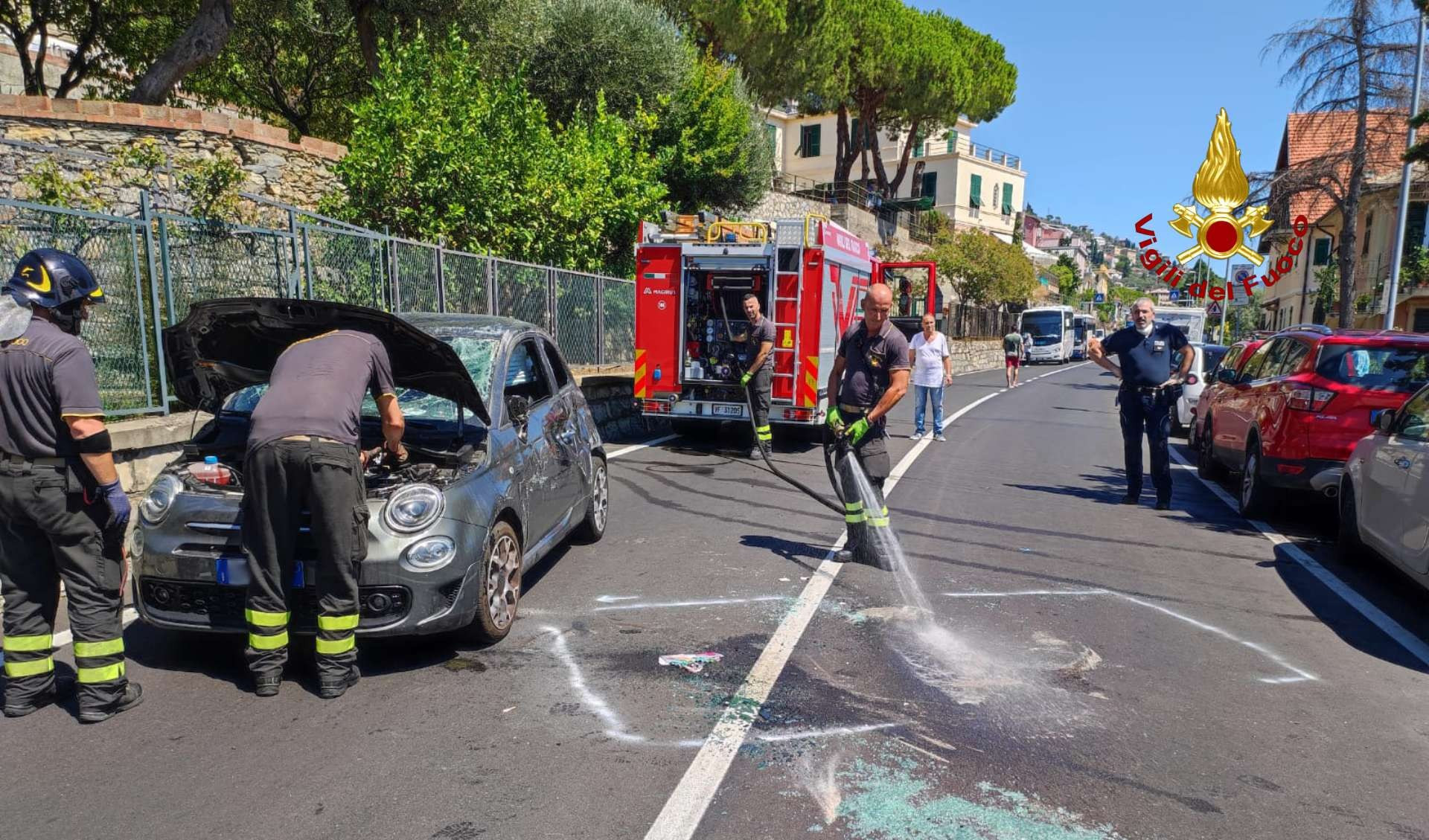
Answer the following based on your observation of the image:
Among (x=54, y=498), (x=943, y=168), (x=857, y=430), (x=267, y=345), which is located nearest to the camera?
(x=54, y=498)

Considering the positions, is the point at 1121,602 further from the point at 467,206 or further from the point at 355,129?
the point at 355,129

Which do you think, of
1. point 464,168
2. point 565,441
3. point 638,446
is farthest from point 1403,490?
point 464,168

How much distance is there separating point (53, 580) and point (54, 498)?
17.2 inches

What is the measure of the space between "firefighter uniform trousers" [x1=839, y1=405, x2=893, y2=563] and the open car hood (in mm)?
2764

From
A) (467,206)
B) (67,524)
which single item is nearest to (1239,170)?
(467,206)

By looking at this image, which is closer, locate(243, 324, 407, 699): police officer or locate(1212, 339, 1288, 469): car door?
locate(243, 324, 407, 699): police officer

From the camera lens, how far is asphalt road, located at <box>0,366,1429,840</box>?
10.2ft

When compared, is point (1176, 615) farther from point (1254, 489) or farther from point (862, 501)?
point (1254, 489)

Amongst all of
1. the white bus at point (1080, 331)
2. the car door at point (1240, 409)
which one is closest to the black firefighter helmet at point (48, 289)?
the car door at point (1240, 409)

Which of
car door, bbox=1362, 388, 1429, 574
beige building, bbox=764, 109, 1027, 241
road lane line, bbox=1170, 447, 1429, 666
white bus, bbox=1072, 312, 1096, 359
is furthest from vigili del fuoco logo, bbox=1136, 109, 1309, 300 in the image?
beige building, bbox=764, 109, 1027, 241

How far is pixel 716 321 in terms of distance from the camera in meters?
11.6

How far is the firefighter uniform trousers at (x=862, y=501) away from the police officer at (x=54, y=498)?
4315mm

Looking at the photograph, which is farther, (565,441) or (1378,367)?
(1378,367)

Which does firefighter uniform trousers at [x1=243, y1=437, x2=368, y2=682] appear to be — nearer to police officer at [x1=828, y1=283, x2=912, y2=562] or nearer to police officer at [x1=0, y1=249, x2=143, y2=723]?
police officer at [x1=0, y1=249, x2=143, y2=723]
